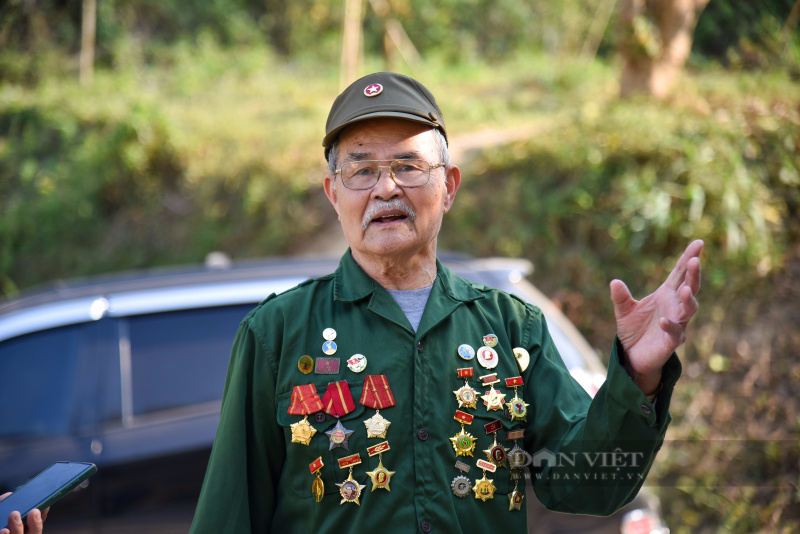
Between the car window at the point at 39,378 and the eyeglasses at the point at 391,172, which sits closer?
the eyeglasses at the point at 391,172

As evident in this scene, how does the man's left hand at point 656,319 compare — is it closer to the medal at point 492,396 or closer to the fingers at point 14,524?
the medal at point 492,396

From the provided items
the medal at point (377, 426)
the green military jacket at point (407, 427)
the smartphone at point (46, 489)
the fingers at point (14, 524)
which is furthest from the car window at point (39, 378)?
→ the medal at point (377, 426)

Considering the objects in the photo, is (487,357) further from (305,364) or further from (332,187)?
(332,187)

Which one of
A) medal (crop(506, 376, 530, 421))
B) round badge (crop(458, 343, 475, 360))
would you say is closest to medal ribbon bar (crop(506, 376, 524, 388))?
medal (crop(506, 376, 530, 421))

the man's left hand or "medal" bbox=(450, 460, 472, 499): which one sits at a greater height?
the man's left hand

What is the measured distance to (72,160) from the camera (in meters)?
11.3

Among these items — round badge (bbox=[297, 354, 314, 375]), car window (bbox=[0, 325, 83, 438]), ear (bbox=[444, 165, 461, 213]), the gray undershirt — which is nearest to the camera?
round badge (bbox=[297, 354, 314, 375])

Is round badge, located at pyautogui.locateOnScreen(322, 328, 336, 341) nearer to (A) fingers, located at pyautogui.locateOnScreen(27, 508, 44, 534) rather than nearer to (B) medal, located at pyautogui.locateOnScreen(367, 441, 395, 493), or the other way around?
(B) medal, located at pyautogui.locateOnScreen(367, 441, 395, 493)

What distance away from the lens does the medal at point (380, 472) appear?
1818 millimetres

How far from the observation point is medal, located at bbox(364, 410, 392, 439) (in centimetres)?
186

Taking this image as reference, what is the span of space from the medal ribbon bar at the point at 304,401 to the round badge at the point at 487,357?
16.4 inches

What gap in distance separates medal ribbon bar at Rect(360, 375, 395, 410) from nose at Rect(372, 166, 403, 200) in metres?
0.45

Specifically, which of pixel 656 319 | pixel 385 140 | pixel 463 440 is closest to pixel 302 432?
pixel 463 440

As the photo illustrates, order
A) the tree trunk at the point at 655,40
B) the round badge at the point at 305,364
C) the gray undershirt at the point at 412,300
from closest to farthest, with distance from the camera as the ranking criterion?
the round badge at the point at 305,364
the gray undershirt at the point at 412,300
the tree trunk at the point at 655,40
